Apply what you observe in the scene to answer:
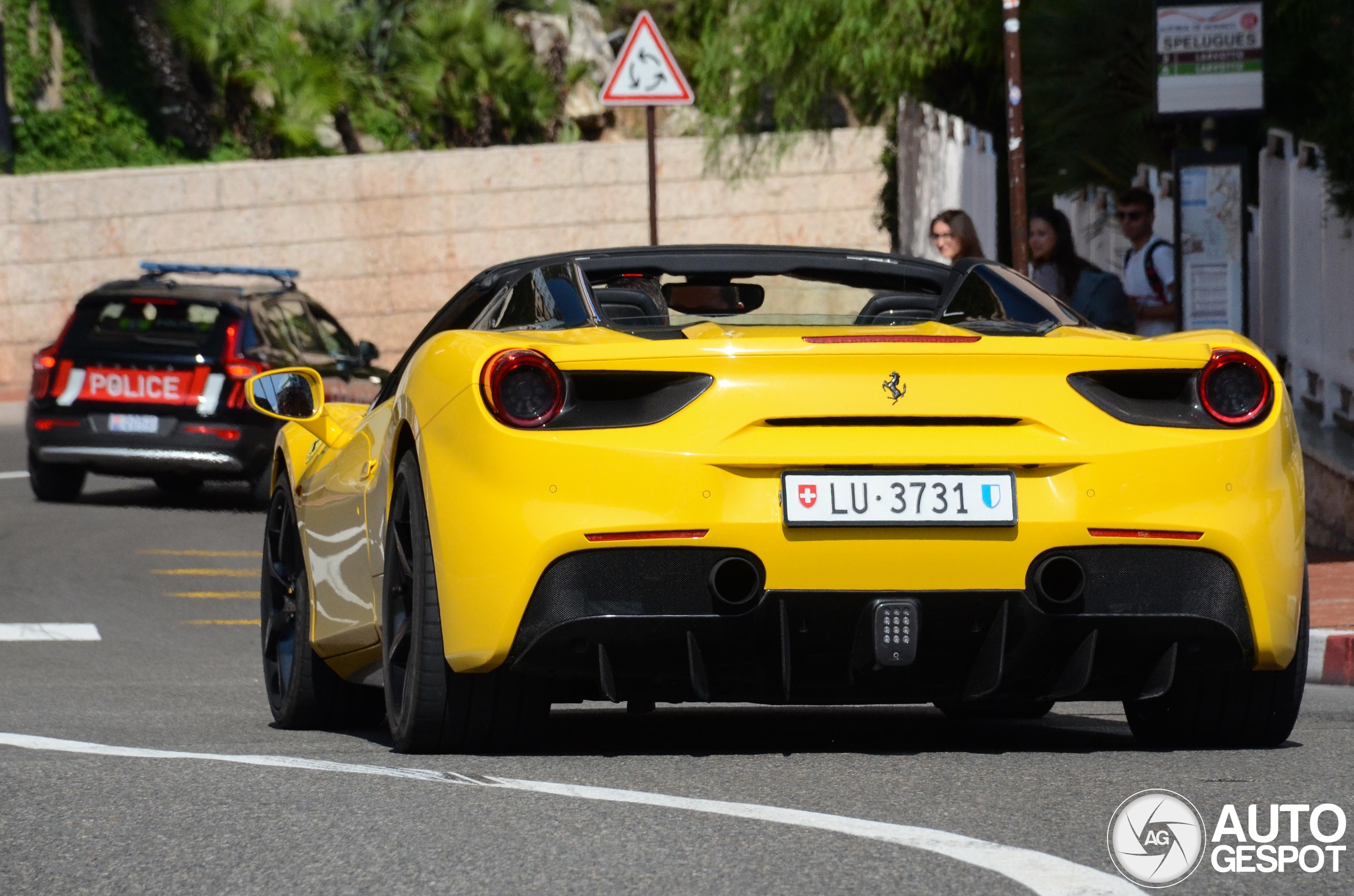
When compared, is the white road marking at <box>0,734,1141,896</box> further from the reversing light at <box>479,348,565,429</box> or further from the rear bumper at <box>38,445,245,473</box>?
the rear bumper at <box>38,445,245,473</box>

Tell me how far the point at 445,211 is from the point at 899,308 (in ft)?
72.9

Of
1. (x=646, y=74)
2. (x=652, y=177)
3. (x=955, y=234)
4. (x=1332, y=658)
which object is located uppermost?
(x=646, y=74)

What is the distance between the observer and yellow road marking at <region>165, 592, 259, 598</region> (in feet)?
39.0

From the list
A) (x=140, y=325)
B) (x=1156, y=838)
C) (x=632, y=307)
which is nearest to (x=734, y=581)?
(x=632, y=307)

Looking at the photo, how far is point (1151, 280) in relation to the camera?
40.3ft

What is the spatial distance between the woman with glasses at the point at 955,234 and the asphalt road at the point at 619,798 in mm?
4703

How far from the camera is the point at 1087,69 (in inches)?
623

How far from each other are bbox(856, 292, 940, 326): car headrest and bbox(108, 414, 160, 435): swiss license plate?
1024 centimetres

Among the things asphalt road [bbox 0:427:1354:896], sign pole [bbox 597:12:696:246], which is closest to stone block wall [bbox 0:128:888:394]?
sign pole [bbox 597:12:696:246]

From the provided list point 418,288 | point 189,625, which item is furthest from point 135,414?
point 418,288

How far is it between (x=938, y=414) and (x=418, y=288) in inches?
918

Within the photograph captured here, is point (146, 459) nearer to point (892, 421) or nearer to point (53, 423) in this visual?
point (53, 423)

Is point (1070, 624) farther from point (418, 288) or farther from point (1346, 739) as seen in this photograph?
point (418, 288)

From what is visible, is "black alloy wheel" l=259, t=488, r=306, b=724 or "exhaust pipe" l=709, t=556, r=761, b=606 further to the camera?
"black alloy wheel" l=259, t=488, r=306, b=724
